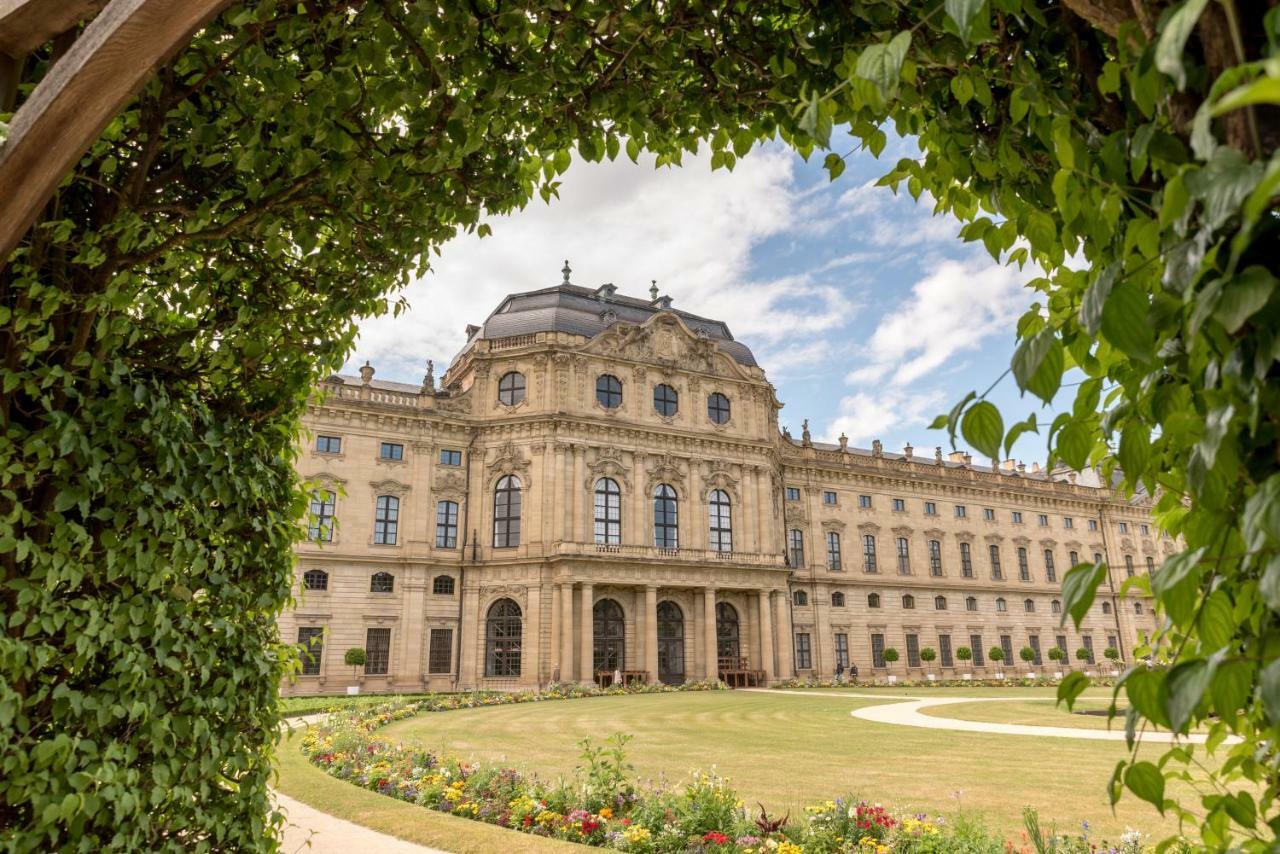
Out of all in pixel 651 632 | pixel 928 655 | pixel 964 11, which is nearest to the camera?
pixel 964 11

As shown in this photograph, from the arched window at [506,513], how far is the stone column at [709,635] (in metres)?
10.3

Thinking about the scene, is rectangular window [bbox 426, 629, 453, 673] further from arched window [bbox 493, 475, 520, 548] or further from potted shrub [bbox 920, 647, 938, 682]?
potted shrub [bbox 920, 647, 938, 682]

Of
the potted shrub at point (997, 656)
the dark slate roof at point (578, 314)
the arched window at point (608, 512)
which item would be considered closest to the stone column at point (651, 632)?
the arched window at point (608, 512)

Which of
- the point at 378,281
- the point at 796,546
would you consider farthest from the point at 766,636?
the point at 378,281

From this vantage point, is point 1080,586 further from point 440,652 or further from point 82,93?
point 440,652

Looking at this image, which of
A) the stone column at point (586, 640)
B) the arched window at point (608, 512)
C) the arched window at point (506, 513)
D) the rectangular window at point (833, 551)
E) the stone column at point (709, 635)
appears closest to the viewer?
the stone column at point (586, 640)

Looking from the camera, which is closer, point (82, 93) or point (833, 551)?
point (82, 93)

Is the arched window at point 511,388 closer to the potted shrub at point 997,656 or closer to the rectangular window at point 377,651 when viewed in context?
the rectangular window at point 377,651

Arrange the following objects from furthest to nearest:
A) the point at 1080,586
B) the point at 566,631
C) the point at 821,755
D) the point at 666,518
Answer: the point at 666,518, the point at 566,631, the point at 821,755, the point at 1080,586

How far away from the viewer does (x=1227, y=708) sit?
4.36 ft

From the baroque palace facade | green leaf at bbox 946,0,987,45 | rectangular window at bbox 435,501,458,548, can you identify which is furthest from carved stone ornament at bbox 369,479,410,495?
green leaf at bbox 946,0,987,45

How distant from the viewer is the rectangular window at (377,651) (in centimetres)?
3628

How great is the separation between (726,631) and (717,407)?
12.4 meters

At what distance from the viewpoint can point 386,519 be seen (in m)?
38.4
